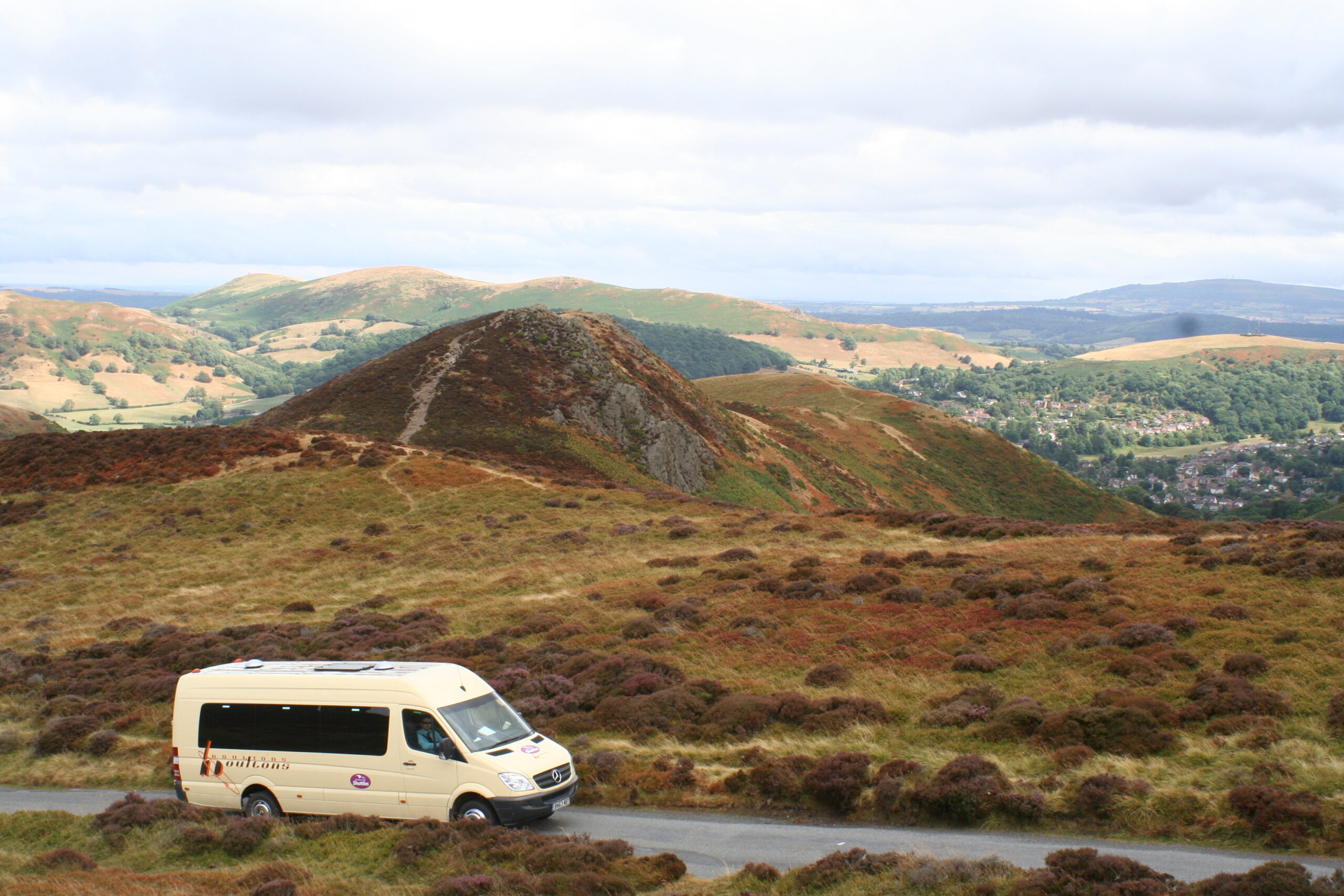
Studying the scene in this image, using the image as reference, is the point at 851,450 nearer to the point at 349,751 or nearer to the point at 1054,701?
the point at 1054,701

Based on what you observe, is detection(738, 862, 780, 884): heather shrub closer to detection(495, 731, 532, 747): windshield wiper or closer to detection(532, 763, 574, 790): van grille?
detection(532, 763, 574, 790): van grille

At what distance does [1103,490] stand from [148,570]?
110m

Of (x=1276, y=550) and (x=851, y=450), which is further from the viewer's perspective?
(x=851, y=450)

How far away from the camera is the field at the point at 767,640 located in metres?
16.4

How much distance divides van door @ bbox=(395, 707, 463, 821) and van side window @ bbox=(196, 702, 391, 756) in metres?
0.54

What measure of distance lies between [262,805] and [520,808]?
5955 millimetres

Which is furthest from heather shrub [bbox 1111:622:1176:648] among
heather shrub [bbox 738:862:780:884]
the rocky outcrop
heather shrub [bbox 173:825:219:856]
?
the rocky outcrop

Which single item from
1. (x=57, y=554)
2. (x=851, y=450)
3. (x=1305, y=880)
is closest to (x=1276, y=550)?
(x=1305, y=880)

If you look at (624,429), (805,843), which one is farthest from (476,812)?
(624,429)

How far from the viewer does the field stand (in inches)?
646

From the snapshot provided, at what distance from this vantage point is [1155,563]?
31.1 metres

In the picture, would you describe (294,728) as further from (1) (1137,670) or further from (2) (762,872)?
(1) (1137,670)

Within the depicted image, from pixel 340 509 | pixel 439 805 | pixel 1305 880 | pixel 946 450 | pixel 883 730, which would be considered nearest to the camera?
pixel 1305 880

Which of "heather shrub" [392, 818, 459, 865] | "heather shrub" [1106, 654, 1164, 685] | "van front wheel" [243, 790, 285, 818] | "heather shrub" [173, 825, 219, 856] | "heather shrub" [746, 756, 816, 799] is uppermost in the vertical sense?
"heather shrub" [1106, 654, 1164, 685]
